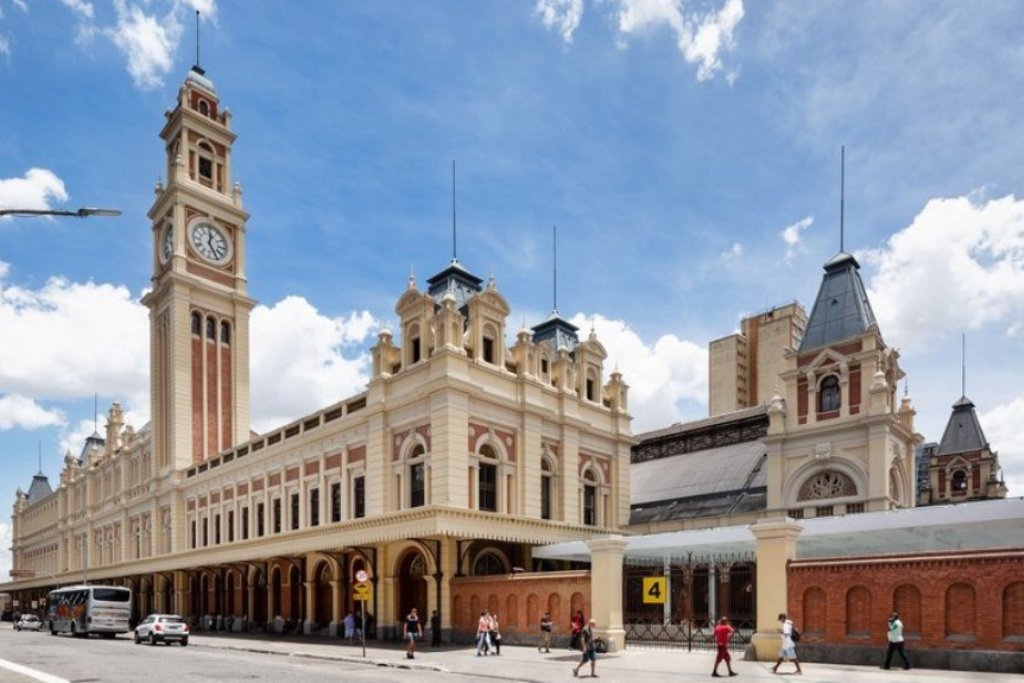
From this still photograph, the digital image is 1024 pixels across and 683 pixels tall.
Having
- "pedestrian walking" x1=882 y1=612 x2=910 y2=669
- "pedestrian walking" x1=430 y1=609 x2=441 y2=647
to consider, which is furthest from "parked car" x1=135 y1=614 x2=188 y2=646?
"pedestrian walking" x1=882 y1=612 x2=910 y2=669

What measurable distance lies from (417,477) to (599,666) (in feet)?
45.0

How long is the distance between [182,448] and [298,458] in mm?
18814

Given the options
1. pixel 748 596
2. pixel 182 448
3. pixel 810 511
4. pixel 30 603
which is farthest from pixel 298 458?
pixel 30 603

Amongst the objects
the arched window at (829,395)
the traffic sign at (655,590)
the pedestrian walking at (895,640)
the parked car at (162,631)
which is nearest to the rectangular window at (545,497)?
the traffic sign at (655,590)

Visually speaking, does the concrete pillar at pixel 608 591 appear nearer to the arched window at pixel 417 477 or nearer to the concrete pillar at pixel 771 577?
the concrete pillar at pixel 771 577

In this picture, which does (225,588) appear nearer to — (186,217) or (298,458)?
(298,458)

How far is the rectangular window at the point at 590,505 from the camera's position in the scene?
40.9 metres

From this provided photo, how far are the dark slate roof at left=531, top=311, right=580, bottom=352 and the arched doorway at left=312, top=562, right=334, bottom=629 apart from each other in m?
15.9

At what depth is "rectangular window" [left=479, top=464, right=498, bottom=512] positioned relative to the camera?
3462 cm

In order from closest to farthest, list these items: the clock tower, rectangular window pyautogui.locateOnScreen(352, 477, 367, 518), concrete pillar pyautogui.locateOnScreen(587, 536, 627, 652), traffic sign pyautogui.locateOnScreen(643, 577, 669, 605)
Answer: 1. traffic sign pyautogui.locateOnScreen(643, 577, 669, 605)
2. concrete pillar pyautogui.locateOnScreen(587, 536, 627, 652)
3. rectangular window pyautogui.locateOnScreen(352, 477, 367, 518)
4. the clock tower

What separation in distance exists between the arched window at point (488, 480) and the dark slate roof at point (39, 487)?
322ft

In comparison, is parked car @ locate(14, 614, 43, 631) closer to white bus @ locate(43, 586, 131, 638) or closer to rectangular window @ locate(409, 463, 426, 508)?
white bus @ locate(43, 586, 131, 638)

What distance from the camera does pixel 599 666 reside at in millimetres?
22938

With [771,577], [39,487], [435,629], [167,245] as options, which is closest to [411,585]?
[435,629]
